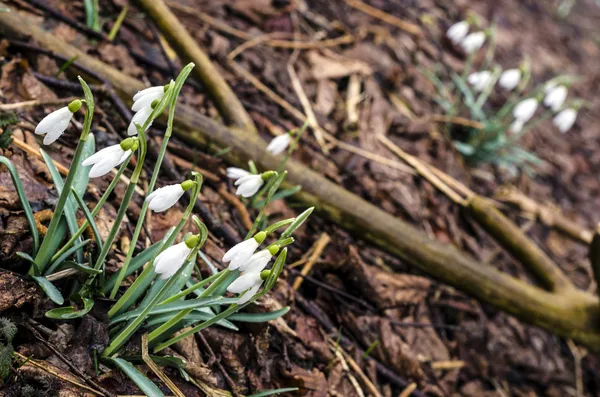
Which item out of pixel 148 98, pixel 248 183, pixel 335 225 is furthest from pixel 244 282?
pixel 335 225

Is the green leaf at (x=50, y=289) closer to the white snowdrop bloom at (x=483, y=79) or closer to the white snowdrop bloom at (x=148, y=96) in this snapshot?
the white snowdrop bloom at (x=148, y=96)

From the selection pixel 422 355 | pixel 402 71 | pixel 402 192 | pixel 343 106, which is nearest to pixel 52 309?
pixel 422 355

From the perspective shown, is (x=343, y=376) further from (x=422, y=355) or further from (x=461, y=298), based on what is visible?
(x=461, y=298)

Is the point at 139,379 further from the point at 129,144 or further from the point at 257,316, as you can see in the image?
the point at 129,144

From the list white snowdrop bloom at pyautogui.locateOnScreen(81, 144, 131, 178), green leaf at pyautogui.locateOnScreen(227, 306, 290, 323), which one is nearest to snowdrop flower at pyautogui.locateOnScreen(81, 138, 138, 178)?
white snowdrop bloom at pyautogui.locateOnScreen(81, 144, 131, 178)

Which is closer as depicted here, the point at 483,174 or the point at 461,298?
the point at 461,298

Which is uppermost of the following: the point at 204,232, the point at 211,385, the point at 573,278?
the point at 204,232

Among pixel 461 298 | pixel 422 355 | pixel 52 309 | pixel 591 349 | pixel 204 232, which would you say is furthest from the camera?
pixel 461 298

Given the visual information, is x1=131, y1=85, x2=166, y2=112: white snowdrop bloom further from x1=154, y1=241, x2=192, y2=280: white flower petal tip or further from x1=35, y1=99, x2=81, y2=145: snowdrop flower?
x1=154, y1=241, x2=192, y2=280: white flower petal tip
